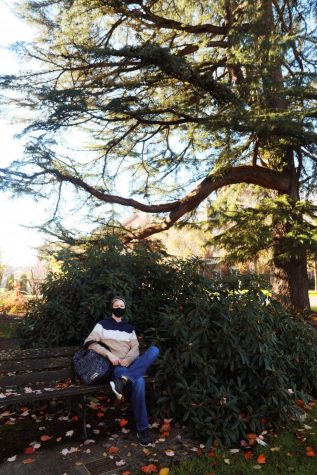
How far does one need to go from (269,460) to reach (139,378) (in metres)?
→ 1.36

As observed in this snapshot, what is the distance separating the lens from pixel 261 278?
5.09 metres

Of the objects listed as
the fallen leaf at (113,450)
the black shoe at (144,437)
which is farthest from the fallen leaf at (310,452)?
the fallen leaf at (113,450)

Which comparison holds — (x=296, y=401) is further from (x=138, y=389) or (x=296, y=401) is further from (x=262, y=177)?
(x=262, y=177)

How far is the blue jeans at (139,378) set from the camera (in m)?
3.70

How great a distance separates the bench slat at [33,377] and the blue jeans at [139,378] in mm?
597

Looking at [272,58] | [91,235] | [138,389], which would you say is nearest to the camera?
[138,389]

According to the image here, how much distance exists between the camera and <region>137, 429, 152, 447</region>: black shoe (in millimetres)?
3596

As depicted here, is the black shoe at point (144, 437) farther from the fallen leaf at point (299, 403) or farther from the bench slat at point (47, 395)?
the fallen leaf at point (299, 403)

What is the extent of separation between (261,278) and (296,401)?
1.53m

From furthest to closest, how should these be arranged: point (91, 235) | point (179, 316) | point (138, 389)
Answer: point (91, 235)
point (179, 316)
point (138, 389)

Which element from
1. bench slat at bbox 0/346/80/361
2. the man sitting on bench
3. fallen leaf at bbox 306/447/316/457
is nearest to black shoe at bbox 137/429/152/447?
the man sitting on bench

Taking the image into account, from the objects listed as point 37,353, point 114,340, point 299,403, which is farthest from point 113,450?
point 299,403

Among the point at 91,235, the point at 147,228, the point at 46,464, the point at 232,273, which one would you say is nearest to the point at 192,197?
the point at 147,228

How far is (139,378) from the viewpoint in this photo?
3.83 metres
